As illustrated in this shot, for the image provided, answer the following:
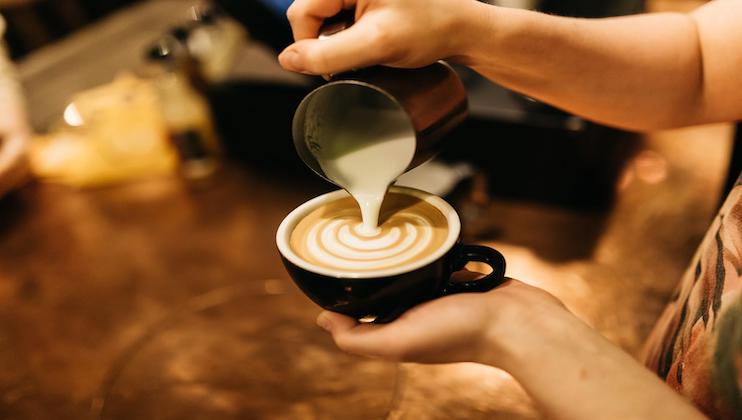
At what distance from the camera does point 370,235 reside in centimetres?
101

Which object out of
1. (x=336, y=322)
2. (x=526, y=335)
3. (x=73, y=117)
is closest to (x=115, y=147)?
(x=73, y=117)

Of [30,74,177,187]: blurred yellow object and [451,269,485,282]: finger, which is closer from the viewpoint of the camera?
[451,269,485,282]: finger

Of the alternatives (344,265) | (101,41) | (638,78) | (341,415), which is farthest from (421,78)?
(101,41)

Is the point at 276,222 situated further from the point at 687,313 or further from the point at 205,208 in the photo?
the point at 687,313

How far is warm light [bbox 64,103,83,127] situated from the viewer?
2182 millimetres

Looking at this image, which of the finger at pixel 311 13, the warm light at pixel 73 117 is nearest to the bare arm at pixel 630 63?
the finger at pixel 311 13

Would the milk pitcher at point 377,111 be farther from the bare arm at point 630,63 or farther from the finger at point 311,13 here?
the bare arm at point 630,63

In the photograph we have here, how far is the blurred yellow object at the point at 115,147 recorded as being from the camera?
2076 millimetres

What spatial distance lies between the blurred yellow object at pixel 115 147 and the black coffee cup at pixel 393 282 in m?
1.35

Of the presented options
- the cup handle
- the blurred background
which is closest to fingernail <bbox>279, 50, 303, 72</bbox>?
the cup handle

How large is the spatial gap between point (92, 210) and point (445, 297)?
153cm

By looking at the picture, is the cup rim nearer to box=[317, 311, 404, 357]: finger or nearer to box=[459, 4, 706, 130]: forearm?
box=[317, 311, 404, 357]: finger

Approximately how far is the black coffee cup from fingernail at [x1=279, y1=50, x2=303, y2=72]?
272 millimetres

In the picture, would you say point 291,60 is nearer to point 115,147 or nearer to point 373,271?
point 373,271
